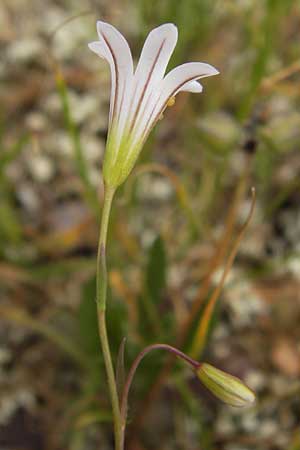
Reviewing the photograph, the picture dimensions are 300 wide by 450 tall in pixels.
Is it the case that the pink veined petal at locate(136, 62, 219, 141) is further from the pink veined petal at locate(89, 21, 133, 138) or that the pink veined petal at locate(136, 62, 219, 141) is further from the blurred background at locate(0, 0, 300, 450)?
the blurred background at locate(0, 0, 300, 450)

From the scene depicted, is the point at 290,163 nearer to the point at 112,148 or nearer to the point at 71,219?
the point at 71,219

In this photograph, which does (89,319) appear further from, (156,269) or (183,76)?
(183,76)

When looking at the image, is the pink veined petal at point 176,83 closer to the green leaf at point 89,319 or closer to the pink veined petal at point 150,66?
the pink veined petal at point 150,66

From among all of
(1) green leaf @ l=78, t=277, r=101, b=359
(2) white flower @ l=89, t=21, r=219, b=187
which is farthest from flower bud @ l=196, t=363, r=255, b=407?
(1) green leaf @ l=78, t=277, r=101, b=359

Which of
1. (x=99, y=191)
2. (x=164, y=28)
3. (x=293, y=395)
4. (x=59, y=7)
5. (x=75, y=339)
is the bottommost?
(x=293, y=395)

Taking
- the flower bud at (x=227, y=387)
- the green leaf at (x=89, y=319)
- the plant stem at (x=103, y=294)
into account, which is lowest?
the green leaf at (x=89, y=319)

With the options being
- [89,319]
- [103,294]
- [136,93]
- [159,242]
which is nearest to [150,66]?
[136,93]

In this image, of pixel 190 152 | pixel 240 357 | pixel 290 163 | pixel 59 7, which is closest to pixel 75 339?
pixel 240 357

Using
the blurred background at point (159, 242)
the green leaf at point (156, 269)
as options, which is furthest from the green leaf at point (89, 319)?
the green leaf at point (156, 269)

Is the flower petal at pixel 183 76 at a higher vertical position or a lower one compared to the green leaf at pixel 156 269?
higher
